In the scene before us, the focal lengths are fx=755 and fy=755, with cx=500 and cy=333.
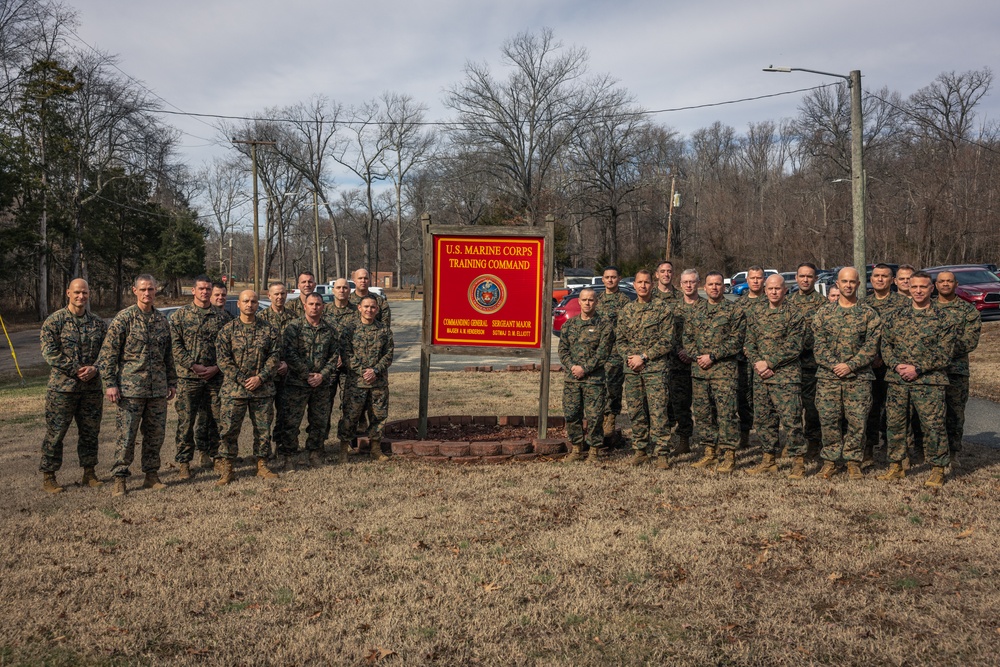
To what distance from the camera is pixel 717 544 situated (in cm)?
547

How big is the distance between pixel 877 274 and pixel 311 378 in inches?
233

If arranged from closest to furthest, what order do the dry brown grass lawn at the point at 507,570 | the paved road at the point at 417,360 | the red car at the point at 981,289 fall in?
the dry brown grass lawn at the point at 507,570 < the paved road at the point at 417,360 < the red car at the point at 981,289

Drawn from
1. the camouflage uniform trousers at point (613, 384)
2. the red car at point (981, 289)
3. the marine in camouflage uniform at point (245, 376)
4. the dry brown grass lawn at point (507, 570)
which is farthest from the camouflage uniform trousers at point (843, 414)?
the red car at point (981, 289)

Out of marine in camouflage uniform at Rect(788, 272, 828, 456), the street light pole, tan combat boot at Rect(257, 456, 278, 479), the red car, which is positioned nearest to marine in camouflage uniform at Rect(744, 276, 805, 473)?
marine in camouflage uniform at Rect(788, 272, 828, 456)

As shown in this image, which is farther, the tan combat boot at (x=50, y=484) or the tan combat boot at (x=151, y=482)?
the tan combat boot at (x=151, y=482)

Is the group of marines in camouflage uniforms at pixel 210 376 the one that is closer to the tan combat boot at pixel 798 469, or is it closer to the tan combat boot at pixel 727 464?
the tan combat boot at pixel 727 464

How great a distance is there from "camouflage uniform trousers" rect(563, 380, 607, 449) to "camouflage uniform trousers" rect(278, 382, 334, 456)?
8.64 feet

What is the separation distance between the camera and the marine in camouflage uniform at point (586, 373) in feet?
26.4

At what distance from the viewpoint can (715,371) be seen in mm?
7648

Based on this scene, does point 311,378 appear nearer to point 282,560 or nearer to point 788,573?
point 282,560

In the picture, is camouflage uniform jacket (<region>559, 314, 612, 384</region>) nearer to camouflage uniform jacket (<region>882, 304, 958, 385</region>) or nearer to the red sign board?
the red sign board

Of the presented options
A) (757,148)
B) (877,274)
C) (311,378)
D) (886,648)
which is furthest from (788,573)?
(757,148)

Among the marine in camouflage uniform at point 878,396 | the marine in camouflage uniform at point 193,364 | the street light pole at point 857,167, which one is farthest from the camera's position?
the street light pole at point 857,167

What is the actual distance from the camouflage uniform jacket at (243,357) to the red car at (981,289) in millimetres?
19345
